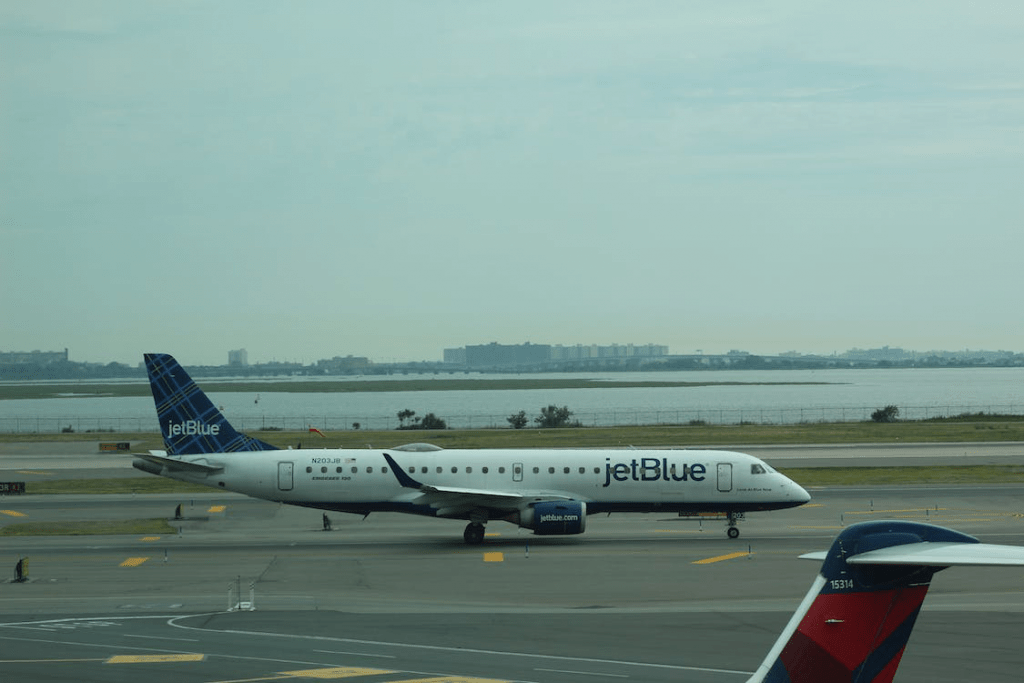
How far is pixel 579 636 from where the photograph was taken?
2530 cm

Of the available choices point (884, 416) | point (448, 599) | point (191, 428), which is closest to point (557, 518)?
point (448, 599)

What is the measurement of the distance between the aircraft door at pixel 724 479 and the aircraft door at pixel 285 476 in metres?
16.7

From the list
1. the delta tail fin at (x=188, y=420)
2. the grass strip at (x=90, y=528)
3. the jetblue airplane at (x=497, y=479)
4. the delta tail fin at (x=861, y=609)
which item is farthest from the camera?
the grass strip at (x=90, y=528)

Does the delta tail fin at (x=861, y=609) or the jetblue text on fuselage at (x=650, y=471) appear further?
the jetblue text on fuselage at (x=650, y=471)

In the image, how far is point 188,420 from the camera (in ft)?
140

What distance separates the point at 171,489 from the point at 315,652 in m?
38.5

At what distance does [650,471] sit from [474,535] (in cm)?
726

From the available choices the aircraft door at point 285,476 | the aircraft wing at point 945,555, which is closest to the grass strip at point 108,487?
the aircraft door at point 285,476

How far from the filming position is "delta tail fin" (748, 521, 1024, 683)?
10.7 metres

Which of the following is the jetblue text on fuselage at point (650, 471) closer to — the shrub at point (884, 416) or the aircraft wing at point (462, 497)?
the aircraft wing at point (462, 497)

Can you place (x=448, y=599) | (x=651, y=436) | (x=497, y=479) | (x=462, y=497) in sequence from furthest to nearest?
(x=651, y=436) < (x=497, y=479) < (x=462, y=497) < (x=448, y=599)

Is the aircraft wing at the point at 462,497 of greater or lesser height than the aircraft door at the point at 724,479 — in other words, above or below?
below

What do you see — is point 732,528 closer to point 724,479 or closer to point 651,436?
point 724,479

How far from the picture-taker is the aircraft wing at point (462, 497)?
39094 mm
